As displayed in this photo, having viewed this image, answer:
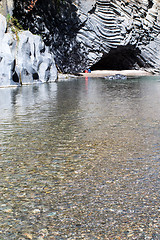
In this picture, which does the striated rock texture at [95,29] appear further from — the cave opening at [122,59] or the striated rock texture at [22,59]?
the striated rock texture at [22,59]

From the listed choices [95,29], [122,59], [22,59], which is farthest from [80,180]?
[122,59]

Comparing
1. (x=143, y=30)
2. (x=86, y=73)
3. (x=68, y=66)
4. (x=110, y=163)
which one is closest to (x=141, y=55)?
(x=143, y=30)

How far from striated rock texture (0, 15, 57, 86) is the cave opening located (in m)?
14.0

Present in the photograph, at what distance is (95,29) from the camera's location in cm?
3117

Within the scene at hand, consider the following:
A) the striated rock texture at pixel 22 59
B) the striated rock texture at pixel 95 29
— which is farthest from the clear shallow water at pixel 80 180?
the striated rock texture at pixel 95 29

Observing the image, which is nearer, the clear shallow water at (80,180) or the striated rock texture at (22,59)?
the clear shallow water at (80,180)

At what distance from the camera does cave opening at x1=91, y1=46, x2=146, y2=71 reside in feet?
117

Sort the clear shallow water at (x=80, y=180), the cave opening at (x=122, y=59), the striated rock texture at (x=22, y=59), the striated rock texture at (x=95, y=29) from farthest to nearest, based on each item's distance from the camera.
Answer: the cave opening at (x=122, y=59) < the striated rock texture at (x=95, y=29) < the striated rock texture at (x=22, y=59) < the clear shallow water at (x=80, y=180)

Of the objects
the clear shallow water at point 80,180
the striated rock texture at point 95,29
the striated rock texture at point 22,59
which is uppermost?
the striated rock texture at point 95,29

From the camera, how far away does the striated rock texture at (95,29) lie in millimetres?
27078

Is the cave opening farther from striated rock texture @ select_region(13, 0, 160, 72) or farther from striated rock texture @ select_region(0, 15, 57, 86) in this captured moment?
striated rock texture @ select_region(0, 15, 57, 86)

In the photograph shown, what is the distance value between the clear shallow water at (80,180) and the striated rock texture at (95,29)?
22042 mm

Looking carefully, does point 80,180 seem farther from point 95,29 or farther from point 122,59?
point 122,59

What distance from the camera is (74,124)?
6113mm
